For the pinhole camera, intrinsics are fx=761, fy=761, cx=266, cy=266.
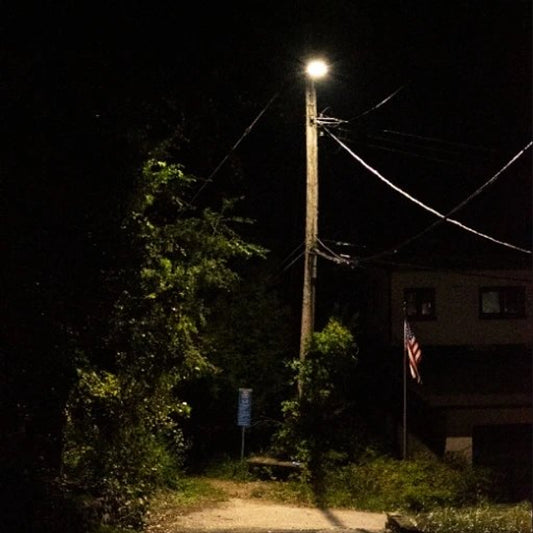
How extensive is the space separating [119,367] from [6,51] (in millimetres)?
4682

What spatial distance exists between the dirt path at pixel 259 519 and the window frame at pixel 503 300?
9909 mm

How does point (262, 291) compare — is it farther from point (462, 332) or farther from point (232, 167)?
point (462, 332)

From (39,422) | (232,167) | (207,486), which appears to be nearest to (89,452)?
(39,422)

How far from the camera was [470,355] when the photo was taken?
21297 mm

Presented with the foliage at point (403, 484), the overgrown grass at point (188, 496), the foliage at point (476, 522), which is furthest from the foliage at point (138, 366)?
the foliage at point (476, 522)

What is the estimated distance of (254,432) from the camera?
18.7m

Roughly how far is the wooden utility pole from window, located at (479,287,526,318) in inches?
300

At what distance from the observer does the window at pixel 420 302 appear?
21.4 metres

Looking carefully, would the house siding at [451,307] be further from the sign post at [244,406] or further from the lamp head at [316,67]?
the lamp head at [316,67]

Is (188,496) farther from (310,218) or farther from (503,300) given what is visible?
(503,300)

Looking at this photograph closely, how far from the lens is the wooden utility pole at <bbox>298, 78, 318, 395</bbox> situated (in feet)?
52.1

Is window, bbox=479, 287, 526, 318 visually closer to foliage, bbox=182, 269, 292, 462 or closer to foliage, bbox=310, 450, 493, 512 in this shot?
foliage, bbox=182, 269, 292, 462

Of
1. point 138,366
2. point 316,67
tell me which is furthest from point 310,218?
point 138,366

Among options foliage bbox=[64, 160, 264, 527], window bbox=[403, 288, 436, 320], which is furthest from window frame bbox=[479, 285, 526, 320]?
foliage bbox=[64, 160, 264, 527]
